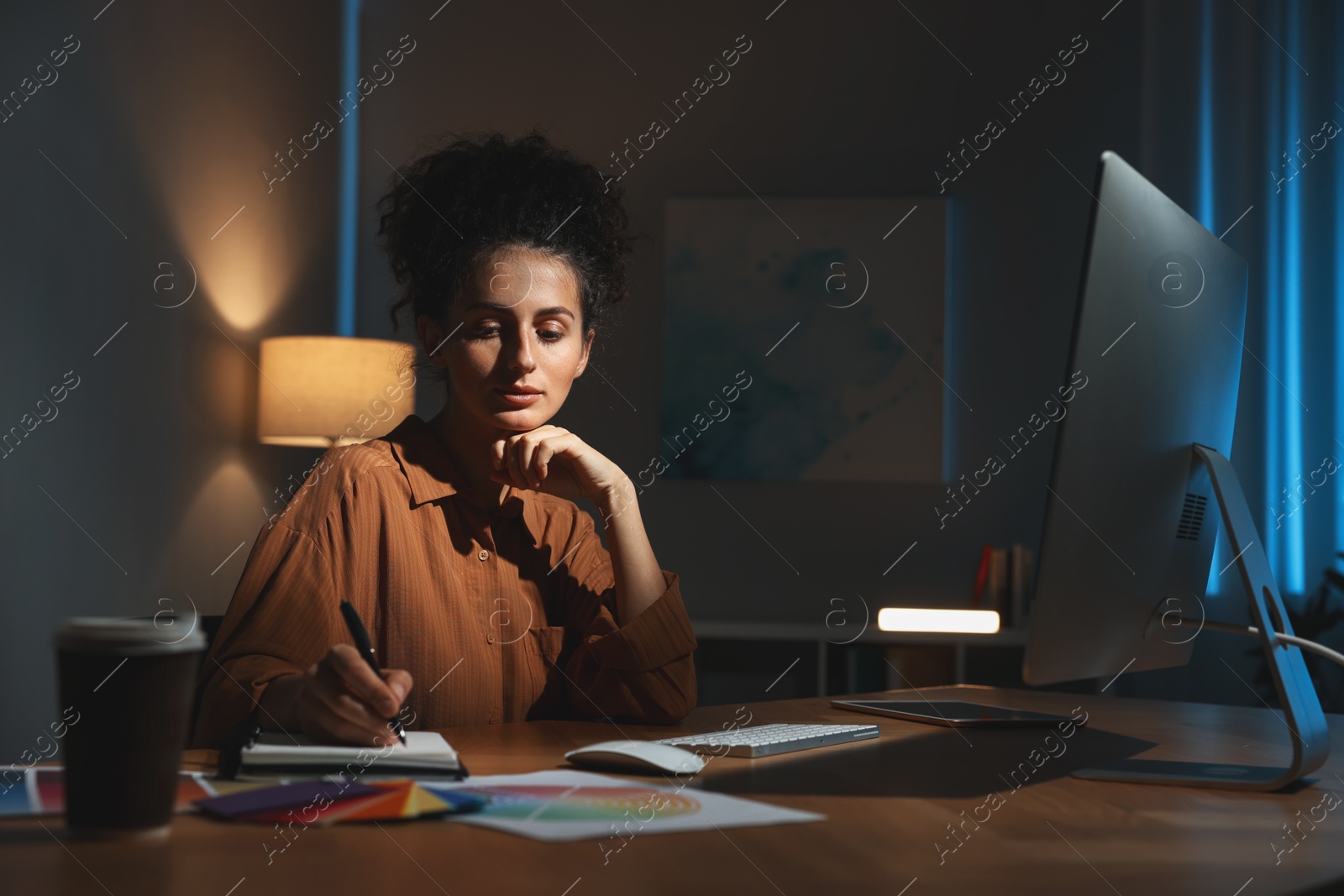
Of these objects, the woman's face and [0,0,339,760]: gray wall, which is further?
[0,0,339,760]: gray wall

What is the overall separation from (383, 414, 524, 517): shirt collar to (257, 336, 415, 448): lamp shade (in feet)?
4.73

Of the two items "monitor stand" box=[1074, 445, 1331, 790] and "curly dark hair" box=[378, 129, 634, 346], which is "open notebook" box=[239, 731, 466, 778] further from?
"curly dark hair" box=[378, 129, 634, 346]

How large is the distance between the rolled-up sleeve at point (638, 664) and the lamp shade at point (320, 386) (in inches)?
64.9

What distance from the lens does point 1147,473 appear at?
40.2 inches

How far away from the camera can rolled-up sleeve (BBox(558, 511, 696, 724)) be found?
54.6 inches

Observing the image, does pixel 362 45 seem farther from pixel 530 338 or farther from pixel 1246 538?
pixel 1246 538

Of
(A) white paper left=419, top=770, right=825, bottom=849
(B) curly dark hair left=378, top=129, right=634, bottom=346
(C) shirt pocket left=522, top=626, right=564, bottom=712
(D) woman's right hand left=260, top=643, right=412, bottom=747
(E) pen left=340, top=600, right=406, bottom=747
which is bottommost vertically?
(C) shirt pocket left=522, top=626, right=564, bottom=712

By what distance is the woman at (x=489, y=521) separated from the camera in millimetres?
1377

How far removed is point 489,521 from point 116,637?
89cm

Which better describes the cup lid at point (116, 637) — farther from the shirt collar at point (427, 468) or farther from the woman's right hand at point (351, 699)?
the shirt collar at point (427, 468)

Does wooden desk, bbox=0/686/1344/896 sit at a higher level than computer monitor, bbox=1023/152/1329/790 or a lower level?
lower

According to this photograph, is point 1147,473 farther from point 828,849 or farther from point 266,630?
point 266,630

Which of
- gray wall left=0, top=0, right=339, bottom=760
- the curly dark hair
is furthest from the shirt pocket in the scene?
gray wall left=0, top=0, right=339, bottom=760

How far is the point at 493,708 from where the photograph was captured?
144 centimetres
